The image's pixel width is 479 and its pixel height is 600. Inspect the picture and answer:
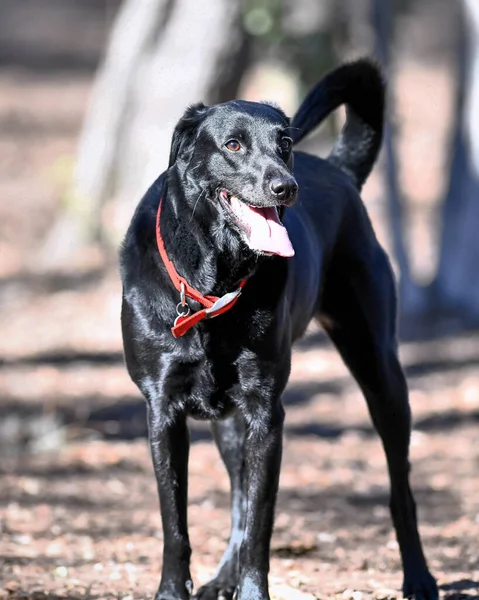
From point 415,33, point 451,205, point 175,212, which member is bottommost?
point 175,212

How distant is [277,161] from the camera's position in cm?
436

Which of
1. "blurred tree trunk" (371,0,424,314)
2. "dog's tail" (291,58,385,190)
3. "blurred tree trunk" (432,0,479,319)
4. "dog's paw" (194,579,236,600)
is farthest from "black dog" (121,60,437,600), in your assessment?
"blurred tree trunk" (432,0,479,319)

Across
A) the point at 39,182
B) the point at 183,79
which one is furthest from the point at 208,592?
the point at 39,182

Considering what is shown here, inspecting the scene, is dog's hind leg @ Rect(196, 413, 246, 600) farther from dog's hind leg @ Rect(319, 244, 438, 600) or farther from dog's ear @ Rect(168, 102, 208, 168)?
dog's ear @ Rect(168, 102, 208, 168)

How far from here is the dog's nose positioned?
165 inches

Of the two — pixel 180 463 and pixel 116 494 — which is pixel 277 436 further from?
pixel 116 494

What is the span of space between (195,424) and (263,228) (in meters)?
5.18

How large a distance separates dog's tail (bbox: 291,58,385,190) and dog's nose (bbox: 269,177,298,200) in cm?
173

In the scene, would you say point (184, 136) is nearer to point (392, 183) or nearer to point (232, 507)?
point (232, 507)

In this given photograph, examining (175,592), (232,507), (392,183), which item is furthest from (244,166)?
(392,183)

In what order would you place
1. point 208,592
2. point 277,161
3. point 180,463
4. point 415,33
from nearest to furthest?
point 277,161 → point 180,463 → point 208,592 → point 415,33

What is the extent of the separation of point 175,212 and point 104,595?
1633 millimetres

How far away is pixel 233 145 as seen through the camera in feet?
14.5

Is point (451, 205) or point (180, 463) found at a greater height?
point (451, 205)
